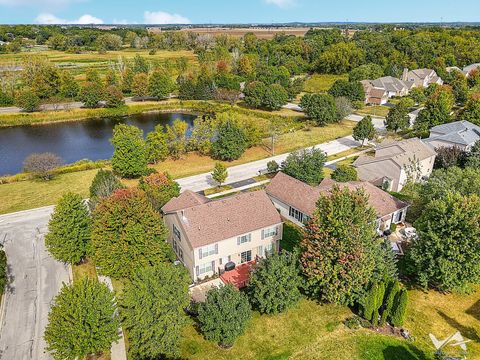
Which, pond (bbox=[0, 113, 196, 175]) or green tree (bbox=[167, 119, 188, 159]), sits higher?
green tree (bbox=[167, 119, 188, 159])

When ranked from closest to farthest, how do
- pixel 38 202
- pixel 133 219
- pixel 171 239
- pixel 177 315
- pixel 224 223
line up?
pixel 177 315
pixel 133 219
pixel 224 223
pixel 171 239
pixel 38 202

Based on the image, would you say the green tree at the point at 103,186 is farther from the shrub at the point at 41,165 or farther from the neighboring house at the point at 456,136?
the neighboring house at the point at 456,136

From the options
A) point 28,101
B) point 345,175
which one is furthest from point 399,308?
point 28,101

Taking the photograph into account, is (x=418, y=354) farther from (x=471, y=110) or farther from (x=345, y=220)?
(x=471, y=110)

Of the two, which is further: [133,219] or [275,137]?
[275,137]

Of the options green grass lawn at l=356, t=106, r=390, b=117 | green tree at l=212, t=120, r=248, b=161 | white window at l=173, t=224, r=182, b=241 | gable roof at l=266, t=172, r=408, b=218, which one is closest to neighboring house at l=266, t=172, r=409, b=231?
gable roof at l=266, t=172, r=408, b=218

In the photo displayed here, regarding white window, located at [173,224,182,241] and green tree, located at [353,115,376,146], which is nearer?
white window, located at [173,224,182,241]

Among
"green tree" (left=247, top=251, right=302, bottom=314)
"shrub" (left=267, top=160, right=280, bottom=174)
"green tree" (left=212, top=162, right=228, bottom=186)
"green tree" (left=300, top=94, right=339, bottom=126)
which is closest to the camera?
"green tree" (left=247, top=251, right=302, bottom=314)

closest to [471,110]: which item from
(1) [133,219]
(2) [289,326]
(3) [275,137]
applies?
(3) [275,137]

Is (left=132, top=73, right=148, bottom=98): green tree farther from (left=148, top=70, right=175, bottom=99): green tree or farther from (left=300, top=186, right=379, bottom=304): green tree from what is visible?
(left=300, top=186, right=379, bottom=304): green tree
